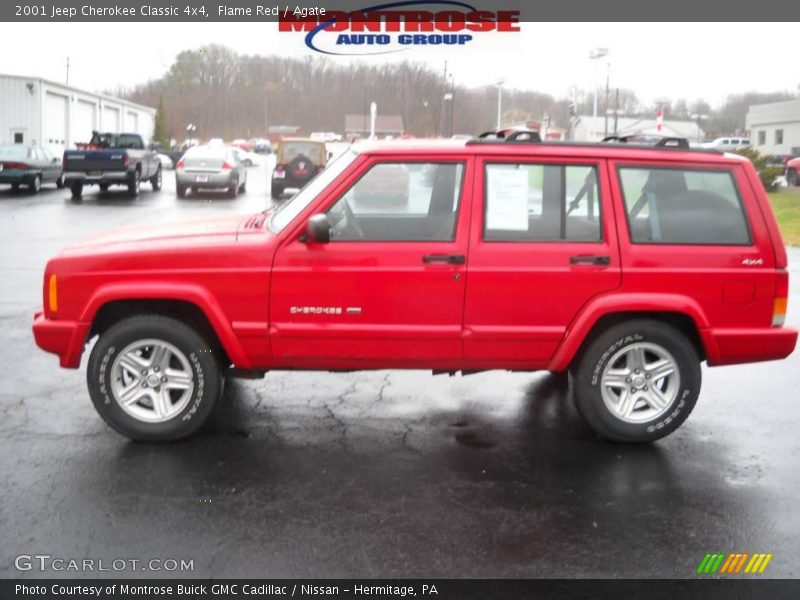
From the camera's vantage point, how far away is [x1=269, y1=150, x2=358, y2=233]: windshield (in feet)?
17.6

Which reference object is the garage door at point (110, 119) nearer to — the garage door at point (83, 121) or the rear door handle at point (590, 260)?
the garage door at point (83, 121)

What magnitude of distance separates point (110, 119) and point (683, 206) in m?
58.7

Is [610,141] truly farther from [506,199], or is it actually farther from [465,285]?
[465,285]

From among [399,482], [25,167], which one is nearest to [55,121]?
[25,167]

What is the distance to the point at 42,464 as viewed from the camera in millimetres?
4875

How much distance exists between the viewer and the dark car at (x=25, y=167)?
27266mm

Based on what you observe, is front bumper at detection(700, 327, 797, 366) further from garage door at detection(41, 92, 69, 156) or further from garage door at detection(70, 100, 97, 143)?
garage door at detection(70, 100, 97, 143)

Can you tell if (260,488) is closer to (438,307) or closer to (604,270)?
(438,307)

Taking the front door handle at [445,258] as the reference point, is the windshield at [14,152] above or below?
above

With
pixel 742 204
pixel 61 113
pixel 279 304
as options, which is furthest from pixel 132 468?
pixel 61 113

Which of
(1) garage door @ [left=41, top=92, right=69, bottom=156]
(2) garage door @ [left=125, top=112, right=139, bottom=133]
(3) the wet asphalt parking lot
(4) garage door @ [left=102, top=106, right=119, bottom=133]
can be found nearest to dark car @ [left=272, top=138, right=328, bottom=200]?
(3) the wet asphalt parking lot

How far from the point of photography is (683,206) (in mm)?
5418

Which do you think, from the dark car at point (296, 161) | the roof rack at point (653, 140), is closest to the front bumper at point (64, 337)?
the roof rack at point (653, 140)

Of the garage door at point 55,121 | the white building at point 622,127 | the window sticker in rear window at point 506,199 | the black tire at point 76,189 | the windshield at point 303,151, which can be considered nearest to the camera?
the window sticker in rear window at point 506,199
